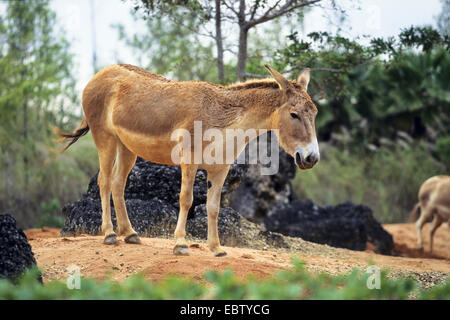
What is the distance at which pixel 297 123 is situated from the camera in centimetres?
549

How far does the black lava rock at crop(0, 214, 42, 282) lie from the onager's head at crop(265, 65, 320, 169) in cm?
275

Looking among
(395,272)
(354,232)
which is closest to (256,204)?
(354,232)

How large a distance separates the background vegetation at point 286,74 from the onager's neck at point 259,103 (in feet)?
12.0

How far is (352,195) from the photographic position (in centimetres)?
1733

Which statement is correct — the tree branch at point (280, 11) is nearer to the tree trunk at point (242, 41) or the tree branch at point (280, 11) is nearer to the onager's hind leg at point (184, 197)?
the tree trunk at point (242, 41)

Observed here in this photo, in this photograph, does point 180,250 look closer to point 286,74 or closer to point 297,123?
point 297,123

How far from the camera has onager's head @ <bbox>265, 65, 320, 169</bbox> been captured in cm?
535

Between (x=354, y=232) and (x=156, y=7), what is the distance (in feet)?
20.4

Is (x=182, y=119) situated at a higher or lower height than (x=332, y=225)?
higher

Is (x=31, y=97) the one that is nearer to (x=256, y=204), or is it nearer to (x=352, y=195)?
(x=256, y=204)

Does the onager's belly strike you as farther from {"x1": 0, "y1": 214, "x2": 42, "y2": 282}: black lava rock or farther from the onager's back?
the onager's back

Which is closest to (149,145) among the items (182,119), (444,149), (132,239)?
(182,119)

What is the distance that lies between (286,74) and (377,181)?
858cm

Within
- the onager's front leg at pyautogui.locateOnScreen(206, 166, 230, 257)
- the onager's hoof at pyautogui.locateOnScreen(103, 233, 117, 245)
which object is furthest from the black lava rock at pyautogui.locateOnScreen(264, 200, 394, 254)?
the onager's hoof at pyautogui.locateOnScreen(103, 233, 117, 245)
